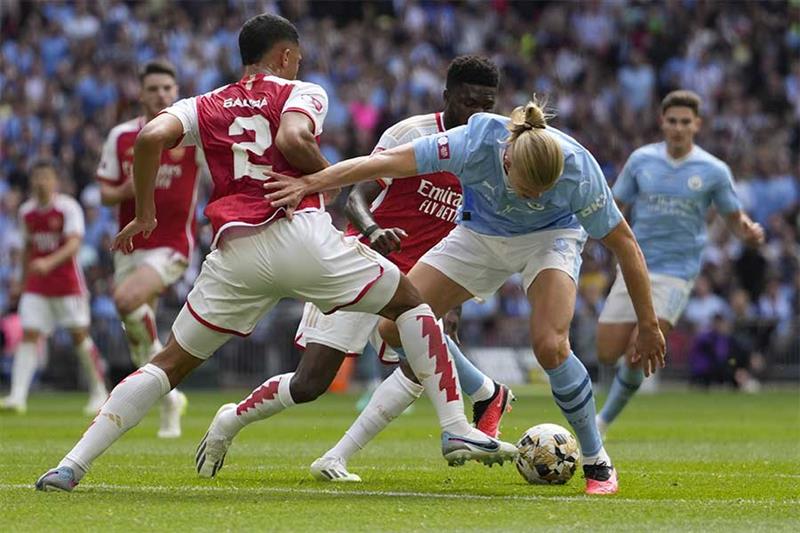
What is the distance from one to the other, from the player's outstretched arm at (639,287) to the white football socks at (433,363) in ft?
3.18

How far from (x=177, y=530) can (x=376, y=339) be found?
3.86 metres

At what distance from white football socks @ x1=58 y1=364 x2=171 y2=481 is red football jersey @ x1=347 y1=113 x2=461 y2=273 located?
2.36 m

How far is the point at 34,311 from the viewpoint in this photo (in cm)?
1822

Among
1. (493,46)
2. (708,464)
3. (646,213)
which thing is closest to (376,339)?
(708,464)

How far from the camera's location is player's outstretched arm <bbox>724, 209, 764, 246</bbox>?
43.1ft

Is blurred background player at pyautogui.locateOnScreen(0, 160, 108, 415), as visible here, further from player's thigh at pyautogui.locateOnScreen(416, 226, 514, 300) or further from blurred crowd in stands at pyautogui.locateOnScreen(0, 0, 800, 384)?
player's thigh at pyautogui.locateOnScreen(416, 226, 514, 300)

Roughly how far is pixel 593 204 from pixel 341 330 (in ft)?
6.54

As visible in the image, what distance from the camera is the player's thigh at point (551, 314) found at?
8.64 meters

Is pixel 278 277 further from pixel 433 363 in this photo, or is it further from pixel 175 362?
pixel 433 363

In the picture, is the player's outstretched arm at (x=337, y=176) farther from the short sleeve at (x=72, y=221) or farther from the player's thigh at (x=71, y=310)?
the player's thigh at (x=71, y=310)

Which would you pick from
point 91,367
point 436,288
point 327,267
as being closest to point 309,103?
point 327,267

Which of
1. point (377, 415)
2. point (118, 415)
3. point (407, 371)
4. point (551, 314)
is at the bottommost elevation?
point (377, 415)

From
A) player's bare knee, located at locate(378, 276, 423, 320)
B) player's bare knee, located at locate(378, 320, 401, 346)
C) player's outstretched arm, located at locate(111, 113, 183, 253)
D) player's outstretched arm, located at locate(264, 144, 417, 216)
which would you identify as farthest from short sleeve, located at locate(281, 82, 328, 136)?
player's bare knee, located at locate(378, 320, 401, 346)

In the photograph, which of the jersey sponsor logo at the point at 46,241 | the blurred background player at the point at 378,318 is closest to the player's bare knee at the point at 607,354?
the blurred background player at the point at 378,318
